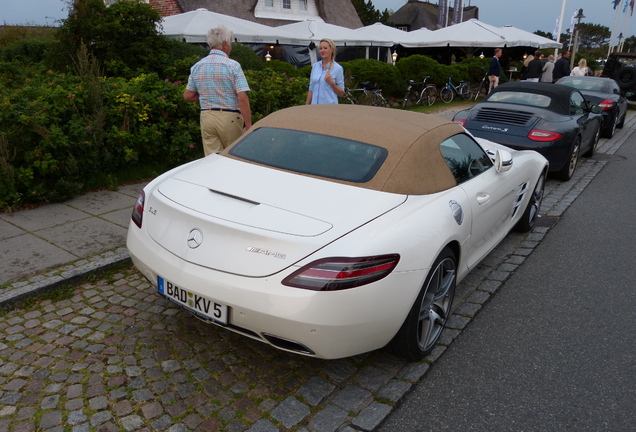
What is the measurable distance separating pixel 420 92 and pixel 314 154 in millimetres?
14953

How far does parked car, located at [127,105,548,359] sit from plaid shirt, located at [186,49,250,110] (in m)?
1.50

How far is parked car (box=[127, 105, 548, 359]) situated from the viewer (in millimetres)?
2523

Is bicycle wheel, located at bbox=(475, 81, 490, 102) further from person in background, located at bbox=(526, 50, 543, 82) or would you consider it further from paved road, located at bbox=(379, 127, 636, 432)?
paved road, located at bbox=(379, 127, 636, 432)

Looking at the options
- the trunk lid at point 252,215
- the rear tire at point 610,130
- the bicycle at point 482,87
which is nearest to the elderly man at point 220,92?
the trunk lid at point 252,215

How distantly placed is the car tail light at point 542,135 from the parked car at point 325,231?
13.0ft

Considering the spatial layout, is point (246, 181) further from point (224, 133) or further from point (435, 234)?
point (224, 133)

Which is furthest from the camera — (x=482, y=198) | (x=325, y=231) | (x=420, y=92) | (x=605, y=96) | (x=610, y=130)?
(x=420, y=92)

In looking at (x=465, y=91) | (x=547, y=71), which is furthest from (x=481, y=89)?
(x=547, y=71)

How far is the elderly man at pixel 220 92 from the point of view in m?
5.15

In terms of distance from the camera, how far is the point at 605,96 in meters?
12.2

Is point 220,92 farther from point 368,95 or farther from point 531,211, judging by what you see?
point 368,95

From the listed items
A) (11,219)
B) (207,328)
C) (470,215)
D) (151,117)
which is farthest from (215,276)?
(151,117)

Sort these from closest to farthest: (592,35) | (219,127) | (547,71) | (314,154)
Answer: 1. (314,154)
2. (219,127)
3. (547,71)
4. (592,35)

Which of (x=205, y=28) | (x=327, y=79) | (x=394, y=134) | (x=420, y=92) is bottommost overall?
(x=420, y=92)
